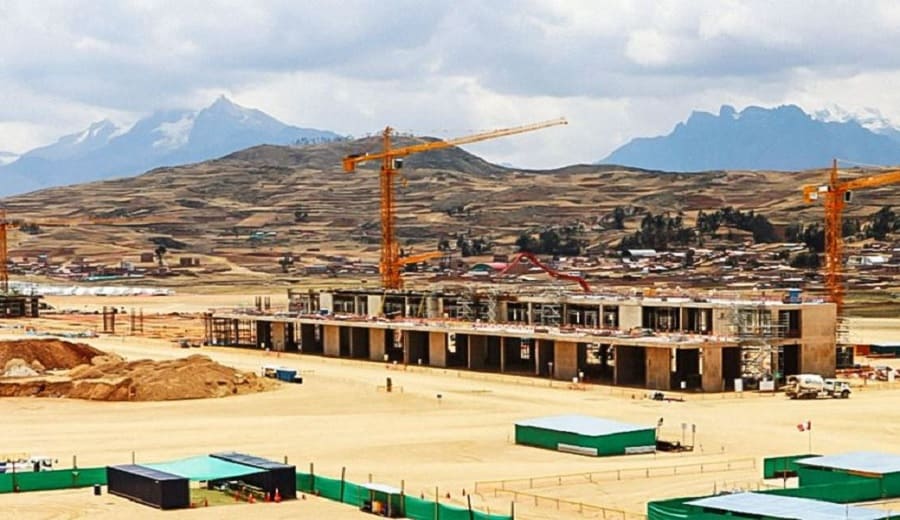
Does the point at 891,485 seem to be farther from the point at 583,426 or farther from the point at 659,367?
the point at 659,367

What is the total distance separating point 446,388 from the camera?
7769 centimetres

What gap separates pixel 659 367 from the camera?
77.1 meters

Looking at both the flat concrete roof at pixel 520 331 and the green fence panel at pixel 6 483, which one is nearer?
the green fence panel at pixel 6 483

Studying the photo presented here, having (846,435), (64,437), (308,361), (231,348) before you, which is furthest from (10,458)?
(231,348)

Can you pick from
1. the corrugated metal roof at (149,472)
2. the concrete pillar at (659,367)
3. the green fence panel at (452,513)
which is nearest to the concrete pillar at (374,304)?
the concrete pillar at (659,367)

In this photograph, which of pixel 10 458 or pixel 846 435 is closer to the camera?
pixel 10 458

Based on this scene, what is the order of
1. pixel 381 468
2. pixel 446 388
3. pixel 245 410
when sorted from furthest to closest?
pixel 446 388 → pixel 245 410 → pixel 381 468

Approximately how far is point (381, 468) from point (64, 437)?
14.5 metres

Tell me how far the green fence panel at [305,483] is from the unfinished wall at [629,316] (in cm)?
4232

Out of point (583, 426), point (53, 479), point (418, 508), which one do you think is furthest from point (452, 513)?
point (583, 426)

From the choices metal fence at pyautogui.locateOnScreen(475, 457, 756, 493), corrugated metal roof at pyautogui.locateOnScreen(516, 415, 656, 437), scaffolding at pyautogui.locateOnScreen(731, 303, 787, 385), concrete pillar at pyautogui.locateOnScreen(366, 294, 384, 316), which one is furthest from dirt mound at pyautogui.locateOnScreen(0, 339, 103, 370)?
metal fence at pyautogui.locateOnScreen(475, 457, 756, 493)

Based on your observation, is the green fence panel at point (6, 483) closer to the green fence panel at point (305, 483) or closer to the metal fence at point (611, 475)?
the green fence panel at point (305, 483)

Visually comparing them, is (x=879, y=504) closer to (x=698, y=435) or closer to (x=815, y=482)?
(x=815, y=482)

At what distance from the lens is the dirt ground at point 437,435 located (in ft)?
147
